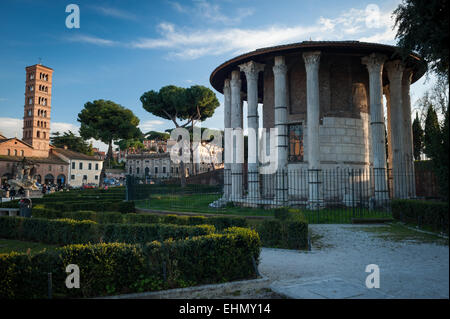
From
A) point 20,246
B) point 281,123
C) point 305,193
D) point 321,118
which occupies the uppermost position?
point 321,118

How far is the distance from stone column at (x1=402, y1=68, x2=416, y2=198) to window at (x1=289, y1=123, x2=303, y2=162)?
5.48 meters

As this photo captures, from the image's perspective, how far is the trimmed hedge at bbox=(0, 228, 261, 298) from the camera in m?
4.28

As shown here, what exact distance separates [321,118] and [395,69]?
478cm

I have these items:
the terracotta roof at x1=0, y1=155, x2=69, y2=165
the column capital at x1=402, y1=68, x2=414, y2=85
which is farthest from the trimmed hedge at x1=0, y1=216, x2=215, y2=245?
the terracotta roof at x1=0, y1=155, x2=69, y2=165

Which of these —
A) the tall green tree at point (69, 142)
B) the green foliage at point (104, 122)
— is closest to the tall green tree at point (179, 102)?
the green foliage at point (104, 122)

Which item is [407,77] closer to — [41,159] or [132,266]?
[132,266]

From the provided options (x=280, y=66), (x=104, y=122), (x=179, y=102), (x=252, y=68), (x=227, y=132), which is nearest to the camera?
(x=280, y=66)

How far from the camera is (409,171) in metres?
17.1

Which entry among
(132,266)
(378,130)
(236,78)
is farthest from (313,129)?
(132,266)

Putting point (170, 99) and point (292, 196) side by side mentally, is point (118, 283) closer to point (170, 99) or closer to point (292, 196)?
point (292, 196)

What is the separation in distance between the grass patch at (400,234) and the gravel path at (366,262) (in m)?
0.18

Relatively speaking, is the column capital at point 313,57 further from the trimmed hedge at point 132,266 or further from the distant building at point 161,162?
the distant building at point 161,162

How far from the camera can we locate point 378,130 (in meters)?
15.5

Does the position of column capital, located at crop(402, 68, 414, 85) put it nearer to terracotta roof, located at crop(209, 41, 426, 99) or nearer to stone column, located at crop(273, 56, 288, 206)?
terracotta roof, located at crop(209, 41, 426, 99)
